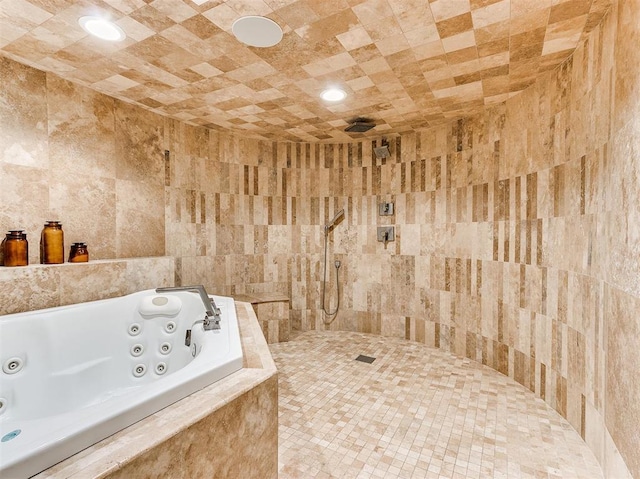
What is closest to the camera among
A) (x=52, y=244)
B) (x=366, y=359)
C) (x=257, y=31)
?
(x=257, y=31)

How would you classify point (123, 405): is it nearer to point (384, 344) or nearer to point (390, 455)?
point (390, 455)

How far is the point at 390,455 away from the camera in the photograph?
5.07 feet

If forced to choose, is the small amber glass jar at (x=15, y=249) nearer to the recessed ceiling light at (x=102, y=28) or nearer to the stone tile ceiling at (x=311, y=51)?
the stone tile ceiling at (x=311, y=51)

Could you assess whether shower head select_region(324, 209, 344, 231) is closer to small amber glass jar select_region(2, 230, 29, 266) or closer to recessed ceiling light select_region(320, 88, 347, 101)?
recessed ceiling light select_region(320, 88, 347, 101)

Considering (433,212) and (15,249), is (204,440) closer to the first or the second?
(15,249)

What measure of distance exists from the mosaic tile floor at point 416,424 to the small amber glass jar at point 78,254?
1.70m

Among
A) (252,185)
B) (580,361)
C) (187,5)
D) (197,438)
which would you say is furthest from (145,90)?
(580,361)

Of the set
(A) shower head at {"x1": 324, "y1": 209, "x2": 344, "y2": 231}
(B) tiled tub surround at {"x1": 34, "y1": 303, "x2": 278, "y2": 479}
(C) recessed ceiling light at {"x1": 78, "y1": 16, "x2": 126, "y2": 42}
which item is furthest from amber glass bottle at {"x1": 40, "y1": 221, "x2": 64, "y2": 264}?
(A) shower head at {"x1": 324, "y1": 209, "x2": 344, "y2": 231}

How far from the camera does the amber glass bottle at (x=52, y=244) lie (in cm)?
206

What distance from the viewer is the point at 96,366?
180 centimetres

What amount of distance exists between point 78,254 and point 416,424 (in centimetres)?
253

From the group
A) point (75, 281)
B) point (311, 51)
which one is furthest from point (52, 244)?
point (311, 51)

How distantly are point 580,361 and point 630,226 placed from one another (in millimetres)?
941

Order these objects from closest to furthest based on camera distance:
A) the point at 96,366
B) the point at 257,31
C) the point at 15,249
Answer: the point at 257,31
the point at 96,366
the point at 15,249
